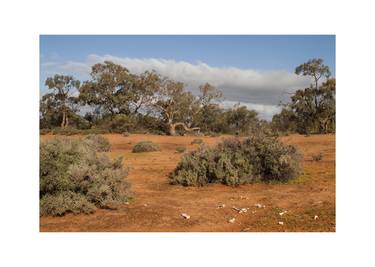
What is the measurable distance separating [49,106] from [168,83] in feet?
28.0

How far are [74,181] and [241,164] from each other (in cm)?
433

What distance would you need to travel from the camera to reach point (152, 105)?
102 ft

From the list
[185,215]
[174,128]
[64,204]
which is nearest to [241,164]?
[185,215]

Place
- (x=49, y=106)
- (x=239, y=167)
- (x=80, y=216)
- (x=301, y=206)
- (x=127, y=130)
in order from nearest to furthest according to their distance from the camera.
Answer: (x=80, y=216), (x=301, y=206), (x=239, y=167), (x=49, y=106), (x=127, y=130)

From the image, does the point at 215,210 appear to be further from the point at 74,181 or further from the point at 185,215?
the point at 74,181

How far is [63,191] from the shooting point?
7734mm

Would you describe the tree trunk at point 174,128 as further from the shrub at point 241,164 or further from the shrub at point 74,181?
the shrub at point 74,181

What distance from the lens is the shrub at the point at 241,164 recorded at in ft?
34.2

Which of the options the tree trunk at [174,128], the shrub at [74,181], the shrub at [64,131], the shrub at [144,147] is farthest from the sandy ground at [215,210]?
the tree trunk at [174,128]

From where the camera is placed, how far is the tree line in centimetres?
2750

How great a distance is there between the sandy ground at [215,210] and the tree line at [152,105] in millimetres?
17329

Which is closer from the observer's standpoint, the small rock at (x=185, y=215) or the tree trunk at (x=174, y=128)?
the small rock at (x=185, y=215)
